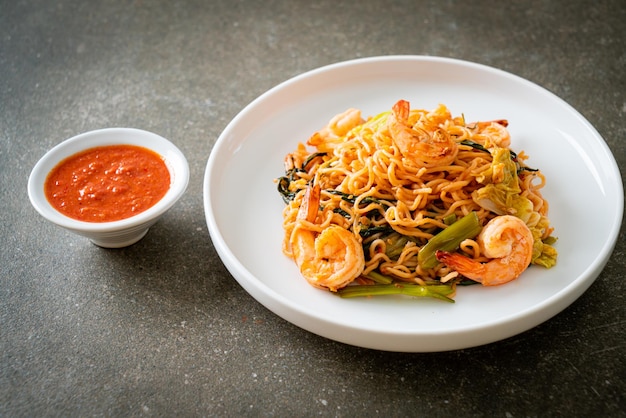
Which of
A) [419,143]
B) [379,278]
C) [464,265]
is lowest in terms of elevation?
[379,278]

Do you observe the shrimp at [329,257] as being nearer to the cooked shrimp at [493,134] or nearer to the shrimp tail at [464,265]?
the shrimp tail at [464,265]

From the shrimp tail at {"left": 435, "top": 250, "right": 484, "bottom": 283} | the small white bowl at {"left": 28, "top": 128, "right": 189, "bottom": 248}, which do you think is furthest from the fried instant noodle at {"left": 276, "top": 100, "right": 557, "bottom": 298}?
the small white bowl at {"left": 28, "top": 128, "right": 189, "bottom": 248}

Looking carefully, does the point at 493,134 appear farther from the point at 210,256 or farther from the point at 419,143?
the point at 210,256

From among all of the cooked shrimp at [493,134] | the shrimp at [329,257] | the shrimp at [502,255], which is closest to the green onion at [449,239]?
the shrimp at [502,255]

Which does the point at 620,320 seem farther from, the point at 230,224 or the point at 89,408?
the point at 89,408

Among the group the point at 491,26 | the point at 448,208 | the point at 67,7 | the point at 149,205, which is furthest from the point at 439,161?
the point at 67,7

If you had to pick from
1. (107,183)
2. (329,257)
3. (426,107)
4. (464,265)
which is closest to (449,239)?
(464,265)
